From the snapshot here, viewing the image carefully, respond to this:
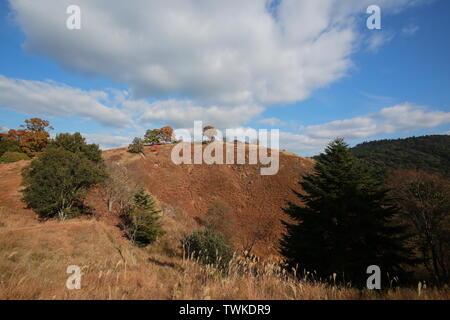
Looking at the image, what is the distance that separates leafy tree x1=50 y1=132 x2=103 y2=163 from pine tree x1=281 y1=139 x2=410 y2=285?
2492cm

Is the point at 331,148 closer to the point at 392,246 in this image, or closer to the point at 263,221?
the point at 392,246

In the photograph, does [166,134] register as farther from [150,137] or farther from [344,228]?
[344,228]

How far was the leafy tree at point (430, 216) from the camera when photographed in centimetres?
1680

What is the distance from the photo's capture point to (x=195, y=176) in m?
44.1

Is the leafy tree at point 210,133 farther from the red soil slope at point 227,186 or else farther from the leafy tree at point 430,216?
the leafy tree at point 430,216

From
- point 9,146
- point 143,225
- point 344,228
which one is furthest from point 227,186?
point 9,146

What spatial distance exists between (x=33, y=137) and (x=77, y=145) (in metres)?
48.1

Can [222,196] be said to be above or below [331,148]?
below

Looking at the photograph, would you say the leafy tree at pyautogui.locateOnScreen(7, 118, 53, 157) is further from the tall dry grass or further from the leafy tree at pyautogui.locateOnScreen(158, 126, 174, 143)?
the tall dry grass

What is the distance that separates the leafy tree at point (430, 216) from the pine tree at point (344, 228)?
6.35m

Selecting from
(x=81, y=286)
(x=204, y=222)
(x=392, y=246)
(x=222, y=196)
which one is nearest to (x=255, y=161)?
(x=222, y=196)

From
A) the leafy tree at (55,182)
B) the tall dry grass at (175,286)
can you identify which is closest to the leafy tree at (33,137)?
the leafy tree at (55,182)
